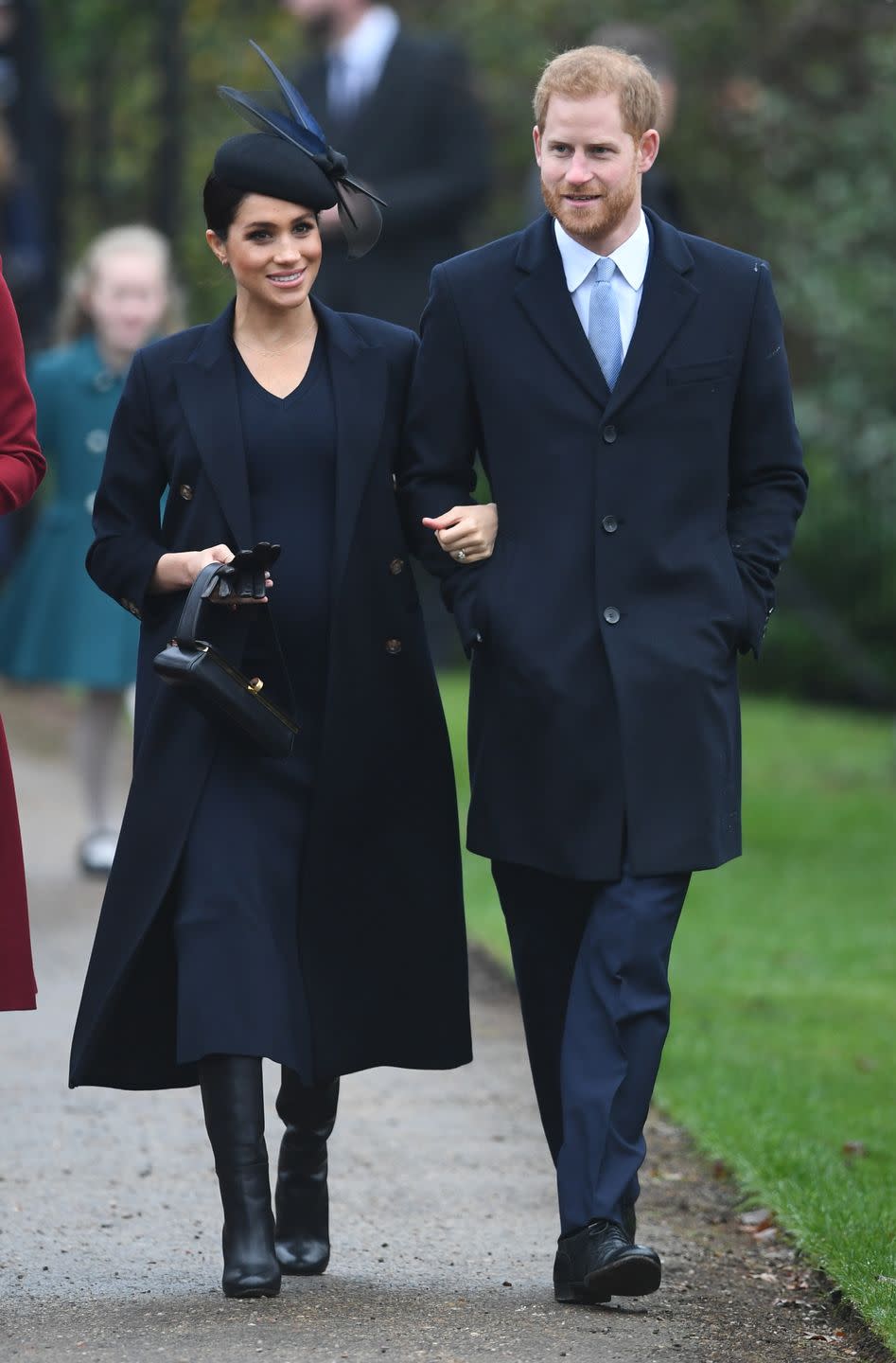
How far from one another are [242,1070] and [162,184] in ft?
32.1

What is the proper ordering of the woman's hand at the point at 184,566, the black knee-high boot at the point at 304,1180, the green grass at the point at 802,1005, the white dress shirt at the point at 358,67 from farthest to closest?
the white dress shirt at the point at 358,67
the green grass at the point at 802,1005
the black knee-high boot at the point at 304,1180
the woman's hand at the point at 184,566

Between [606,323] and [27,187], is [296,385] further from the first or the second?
[27,187]

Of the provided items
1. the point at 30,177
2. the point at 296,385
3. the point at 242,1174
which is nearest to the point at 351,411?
the point at 296,385

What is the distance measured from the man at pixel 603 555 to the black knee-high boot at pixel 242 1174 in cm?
49

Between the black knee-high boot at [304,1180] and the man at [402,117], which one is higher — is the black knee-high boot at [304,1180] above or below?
below

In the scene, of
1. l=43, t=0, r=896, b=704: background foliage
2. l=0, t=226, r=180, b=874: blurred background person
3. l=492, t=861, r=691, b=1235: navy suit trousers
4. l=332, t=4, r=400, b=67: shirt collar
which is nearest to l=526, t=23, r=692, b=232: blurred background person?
l=0, t=226, r=180, b=874: blurred background person

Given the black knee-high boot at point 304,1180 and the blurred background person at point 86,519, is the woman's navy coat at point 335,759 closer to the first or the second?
the black knee-high boot at point 304,1180

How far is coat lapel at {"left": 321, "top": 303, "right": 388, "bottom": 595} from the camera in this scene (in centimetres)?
459

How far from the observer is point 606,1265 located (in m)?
4.32

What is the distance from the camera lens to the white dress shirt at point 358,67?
10.5 metres

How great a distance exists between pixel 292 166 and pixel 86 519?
413cm

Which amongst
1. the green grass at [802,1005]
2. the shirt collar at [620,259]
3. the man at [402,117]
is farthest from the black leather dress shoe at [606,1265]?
the man at [402,117]

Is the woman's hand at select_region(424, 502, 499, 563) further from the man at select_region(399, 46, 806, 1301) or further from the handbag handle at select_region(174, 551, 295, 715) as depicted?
the handbag handle at select_region(174, 551, 295, 715)

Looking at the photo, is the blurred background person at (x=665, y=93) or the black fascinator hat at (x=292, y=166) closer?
the black fascinator hat at (x=292, y=166)
